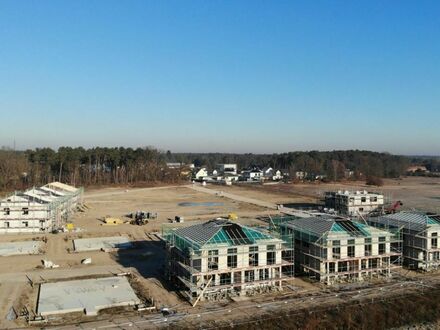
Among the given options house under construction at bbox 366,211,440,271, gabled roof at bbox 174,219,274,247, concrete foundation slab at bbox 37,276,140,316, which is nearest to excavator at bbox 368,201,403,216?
house under construction at bbox 366,211,440,271

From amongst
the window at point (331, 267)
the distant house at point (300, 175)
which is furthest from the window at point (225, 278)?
the distant house at point (300, 175)

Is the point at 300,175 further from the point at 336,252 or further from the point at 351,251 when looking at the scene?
the point at 336,252

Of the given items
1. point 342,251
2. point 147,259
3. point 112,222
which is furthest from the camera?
point 112,222

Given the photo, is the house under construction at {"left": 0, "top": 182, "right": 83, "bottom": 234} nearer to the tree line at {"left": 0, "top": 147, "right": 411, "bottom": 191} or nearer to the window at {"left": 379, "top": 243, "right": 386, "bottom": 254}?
the window at {"left": 379, "top": 243, "right": 386, "bottom": 254}

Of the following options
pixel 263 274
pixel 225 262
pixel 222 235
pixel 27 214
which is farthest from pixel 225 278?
pixel 27 214

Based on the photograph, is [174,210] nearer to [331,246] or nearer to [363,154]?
[331,246]

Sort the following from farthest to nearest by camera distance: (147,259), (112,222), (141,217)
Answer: (141,217)
(112,222)
(147,259)

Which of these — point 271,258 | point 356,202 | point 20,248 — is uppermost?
point 356,202
